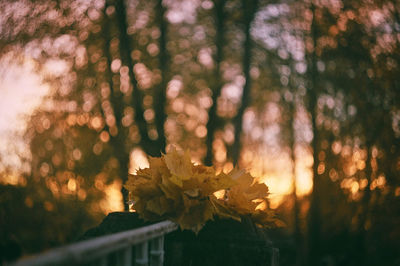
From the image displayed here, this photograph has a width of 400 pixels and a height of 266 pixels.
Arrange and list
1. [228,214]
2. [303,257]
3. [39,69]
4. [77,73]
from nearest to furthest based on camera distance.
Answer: [228,214]
[39,69]
[77,73]
[303,257]

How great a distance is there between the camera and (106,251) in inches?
47.3

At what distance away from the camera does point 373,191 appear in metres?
7.20

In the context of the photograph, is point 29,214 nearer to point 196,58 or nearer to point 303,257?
point 196,58

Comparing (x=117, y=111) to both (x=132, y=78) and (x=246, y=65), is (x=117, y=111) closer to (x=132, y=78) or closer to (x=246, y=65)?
(x=132, y=78)

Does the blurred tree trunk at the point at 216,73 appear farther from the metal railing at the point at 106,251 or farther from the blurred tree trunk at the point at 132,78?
the metal railing at the point at 106,251

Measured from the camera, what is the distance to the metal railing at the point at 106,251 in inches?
36.9

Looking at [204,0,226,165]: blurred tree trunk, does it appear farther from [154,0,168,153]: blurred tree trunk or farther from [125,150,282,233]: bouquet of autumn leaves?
[125,150,282,233]: bouquet of autumn leaves

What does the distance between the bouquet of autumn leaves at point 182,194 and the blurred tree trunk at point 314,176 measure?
270 inches

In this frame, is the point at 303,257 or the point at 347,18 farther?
the point at 303,257

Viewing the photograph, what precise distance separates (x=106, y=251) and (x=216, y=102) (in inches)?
337

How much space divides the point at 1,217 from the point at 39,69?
3.07 metres

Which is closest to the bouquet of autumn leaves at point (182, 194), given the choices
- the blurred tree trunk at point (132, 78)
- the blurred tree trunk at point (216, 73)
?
the blurred tree trunk at point (132, 78)

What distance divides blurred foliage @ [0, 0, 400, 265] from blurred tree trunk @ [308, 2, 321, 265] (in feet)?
0.13

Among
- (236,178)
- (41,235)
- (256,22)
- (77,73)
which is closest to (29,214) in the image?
(41,235)
